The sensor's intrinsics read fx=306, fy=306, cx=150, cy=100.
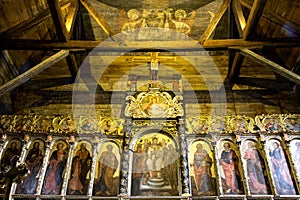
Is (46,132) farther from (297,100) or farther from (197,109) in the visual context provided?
(297,100)

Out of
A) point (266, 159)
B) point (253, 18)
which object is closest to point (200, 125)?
point (266, 159)

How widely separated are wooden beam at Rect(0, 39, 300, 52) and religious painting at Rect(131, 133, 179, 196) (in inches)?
95.3

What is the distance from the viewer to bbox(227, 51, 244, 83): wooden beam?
827 centimetres

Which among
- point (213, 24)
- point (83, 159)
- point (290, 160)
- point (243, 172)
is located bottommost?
point (243, 172)

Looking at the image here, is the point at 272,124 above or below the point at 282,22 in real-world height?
below

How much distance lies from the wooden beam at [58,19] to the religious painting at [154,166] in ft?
10.6

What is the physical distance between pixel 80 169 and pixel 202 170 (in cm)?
254

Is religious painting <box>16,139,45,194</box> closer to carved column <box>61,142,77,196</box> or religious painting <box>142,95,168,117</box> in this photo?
carved column <box>61,142,77,196</box>

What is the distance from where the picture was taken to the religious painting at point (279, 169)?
19.5 ft

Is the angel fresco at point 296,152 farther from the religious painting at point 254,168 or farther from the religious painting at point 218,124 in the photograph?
the religious painting at point 218,124

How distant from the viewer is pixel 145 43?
26.2 feet

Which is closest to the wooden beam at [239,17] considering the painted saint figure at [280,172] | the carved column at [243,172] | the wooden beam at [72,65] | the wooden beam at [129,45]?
the wooden beam at [129,45]

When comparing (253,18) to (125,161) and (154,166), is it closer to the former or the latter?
(154,166)

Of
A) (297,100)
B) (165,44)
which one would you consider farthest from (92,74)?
(297,100)
